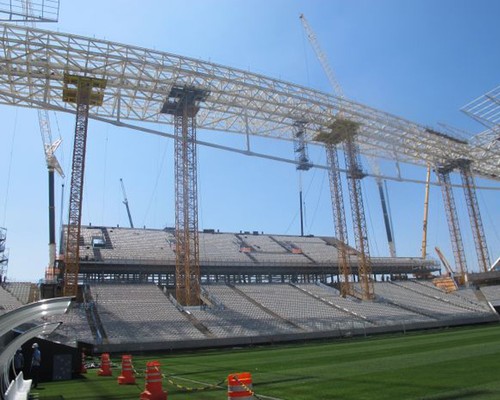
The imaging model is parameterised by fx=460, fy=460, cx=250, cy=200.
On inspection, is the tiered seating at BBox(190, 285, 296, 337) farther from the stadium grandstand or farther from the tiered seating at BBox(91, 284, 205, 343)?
the tiered seating at BBox(91, 284, 205, 343)

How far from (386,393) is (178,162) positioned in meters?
34.5

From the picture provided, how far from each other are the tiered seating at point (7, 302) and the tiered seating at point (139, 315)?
6009 millimetres

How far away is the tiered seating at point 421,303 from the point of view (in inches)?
1763

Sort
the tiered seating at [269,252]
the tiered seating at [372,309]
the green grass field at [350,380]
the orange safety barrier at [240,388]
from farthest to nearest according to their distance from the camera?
the tiered seating at [269,252] < the tiered seating at [372,309] < the green grass field at [350,380] < the orange safety barrier at [240,388]

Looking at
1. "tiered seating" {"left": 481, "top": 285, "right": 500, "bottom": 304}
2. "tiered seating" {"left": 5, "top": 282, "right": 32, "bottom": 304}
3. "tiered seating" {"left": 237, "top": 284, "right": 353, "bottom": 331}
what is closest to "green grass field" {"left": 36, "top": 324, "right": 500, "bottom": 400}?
"tiered seating" {"left": 237, "top": 284, "right": 353, "bottom": 331}

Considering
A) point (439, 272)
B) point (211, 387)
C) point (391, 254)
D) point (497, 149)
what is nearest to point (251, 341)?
point (211, 387)

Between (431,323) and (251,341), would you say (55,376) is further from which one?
(431,323)

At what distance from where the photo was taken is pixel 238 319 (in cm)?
3809

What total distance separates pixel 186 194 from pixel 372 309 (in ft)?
70.6

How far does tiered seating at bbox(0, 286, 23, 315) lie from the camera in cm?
3397

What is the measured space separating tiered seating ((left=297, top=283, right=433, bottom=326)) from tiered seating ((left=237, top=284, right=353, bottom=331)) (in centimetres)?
169

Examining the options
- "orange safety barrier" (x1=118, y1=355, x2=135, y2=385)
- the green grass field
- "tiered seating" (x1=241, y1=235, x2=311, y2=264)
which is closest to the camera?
the green grass field

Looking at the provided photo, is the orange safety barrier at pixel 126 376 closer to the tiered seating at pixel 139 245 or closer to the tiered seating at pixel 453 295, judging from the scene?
the tiered seating at pixel 139 245

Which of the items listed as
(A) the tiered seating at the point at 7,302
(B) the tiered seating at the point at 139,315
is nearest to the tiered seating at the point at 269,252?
(B) the tiered seating at the point at 139,315
